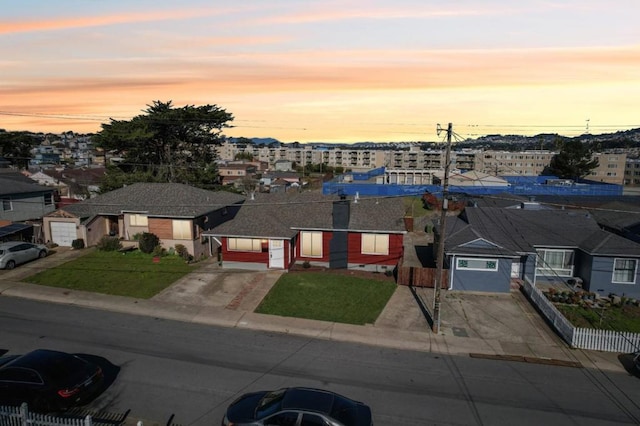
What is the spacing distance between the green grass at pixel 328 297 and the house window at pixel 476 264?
4572 millimetres

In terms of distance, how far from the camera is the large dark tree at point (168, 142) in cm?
5350

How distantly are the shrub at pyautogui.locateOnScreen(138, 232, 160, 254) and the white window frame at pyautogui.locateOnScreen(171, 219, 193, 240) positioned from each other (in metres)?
1.51

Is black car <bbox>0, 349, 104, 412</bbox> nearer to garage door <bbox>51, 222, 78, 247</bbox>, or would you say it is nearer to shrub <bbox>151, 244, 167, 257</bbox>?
shrub <bbox>151, 244, 167, 257</bbox>

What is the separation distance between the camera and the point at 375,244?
101ft

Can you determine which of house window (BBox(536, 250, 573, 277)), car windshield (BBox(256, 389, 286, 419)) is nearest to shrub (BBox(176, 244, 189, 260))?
car windshield (BBox(256, 389, 286, 419))

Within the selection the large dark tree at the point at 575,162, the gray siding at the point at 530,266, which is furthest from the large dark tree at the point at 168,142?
the large dark tree at the point at 575,162

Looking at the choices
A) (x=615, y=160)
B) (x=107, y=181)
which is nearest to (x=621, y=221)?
(x=107, y=181)

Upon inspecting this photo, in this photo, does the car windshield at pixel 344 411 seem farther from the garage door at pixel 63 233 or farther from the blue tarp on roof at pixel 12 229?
the blue tarp on roof at pixel 12 229

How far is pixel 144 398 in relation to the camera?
50.0ft

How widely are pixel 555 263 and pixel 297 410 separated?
2457 cm

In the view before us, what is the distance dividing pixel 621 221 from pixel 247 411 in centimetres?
3500

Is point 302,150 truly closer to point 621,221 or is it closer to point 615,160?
point 615,160

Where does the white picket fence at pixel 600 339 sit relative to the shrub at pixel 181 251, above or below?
below

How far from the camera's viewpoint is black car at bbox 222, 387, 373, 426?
11930 millimetres
